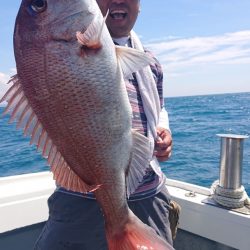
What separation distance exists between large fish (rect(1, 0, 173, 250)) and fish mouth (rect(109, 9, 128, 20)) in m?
0.57

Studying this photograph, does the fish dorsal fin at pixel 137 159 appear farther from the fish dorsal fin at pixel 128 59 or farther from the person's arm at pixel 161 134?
the person's arm at pixel 161 134

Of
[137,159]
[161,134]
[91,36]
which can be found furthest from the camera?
[161,134]

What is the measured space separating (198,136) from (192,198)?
1228 centimetres

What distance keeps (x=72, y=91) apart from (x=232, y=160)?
1800 mm

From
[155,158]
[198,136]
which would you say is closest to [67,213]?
[155,158]

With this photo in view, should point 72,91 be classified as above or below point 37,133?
above

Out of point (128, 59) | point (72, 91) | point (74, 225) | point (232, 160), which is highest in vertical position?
point (128, 59)

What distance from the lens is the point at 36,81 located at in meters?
1.45

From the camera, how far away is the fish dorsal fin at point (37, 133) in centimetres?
149

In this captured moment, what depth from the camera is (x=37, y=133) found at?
1.51m

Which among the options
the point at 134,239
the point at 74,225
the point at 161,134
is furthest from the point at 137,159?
the point at 74,225

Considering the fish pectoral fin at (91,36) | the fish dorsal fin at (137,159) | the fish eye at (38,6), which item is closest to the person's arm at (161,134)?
the fish dorsal fin at (137,159)

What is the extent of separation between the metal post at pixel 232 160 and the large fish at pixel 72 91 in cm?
150

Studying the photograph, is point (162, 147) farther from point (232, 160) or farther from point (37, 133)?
point (232, 160)
